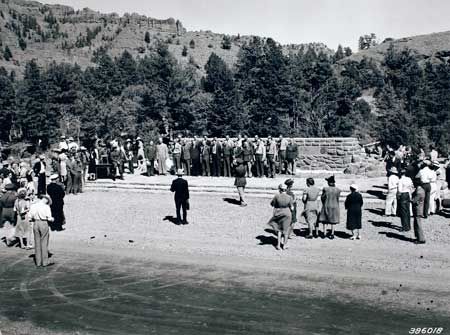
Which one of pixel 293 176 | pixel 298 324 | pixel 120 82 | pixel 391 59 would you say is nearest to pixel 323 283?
pixel 298 324

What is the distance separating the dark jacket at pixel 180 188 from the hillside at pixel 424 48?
8192 cm

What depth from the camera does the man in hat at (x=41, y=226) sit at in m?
12.8

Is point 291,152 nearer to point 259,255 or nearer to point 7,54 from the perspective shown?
point 259,255

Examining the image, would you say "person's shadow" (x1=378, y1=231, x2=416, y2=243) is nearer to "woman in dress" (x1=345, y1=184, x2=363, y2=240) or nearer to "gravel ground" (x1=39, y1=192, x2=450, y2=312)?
"gravel ground" (x1=39, y1=192, x2=450, y2=312)

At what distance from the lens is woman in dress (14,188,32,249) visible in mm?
14867

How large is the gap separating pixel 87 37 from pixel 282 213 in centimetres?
13357

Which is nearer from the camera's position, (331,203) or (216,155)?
(331,203)

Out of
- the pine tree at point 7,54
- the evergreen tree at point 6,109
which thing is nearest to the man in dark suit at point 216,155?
the evergreen tree at point 6,109

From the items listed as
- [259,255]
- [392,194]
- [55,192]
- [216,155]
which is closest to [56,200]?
[55,192]

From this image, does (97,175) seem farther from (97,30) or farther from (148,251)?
(97,30)

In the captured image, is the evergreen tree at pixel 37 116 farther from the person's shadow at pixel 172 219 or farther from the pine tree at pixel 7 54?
the pine tree at pixel 7 54

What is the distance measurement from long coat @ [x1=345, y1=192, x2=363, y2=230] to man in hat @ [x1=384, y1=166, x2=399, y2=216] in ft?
8.05

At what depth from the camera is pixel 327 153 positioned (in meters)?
25.1

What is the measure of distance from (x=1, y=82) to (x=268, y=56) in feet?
120
